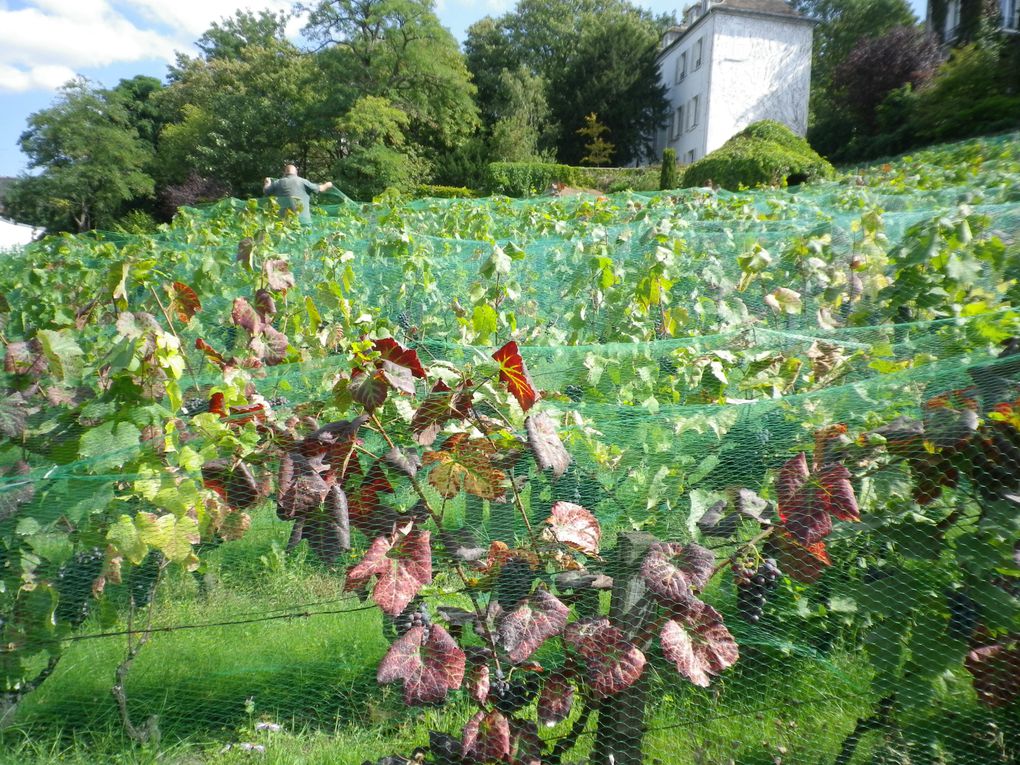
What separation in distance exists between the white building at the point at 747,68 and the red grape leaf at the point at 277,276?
2887cm

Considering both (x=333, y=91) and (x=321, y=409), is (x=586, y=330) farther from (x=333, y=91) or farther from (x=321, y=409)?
(x=333, y=91)

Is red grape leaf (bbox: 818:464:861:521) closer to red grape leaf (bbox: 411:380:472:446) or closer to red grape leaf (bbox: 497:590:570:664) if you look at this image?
red grape leaf (bbox: 497:590:570:664)

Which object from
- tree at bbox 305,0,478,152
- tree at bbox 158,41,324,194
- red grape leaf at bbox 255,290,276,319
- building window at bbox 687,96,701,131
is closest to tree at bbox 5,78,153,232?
tree at bbox 158,41,324,194

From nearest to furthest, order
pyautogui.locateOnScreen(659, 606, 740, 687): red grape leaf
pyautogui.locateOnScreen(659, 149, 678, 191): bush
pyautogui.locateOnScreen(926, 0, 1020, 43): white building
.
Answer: pyautogui.locateOnScreen(659, 606, 740, 687): red grape leaf, pyautogui.locateOnScreen(659, 149, 678, 191): bush, pyautogui.locateOnScreen(926, 0, 1020, 43): white building

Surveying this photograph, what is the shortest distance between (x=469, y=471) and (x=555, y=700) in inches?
18.3

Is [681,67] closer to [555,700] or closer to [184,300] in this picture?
[184,300]

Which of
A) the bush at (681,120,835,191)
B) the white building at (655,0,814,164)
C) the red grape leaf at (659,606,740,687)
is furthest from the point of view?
the white building at (655,0,814,164)

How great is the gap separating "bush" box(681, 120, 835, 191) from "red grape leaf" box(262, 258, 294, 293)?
9.76 meters

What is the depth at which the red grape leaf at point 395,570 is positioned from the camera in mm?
1371

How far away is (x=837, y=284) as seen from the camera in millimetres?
3295

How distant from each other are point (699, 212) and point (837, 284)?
2.73 m

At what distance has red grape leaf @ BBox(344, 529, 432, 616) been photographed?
137cm

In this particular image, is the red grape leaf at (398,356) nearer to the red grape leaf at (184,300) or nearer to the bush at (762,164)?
the red grape leaf at (184,300)

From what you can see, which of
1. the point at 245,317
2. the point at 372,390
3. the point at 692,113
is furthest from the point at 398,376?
the point at 692,113
